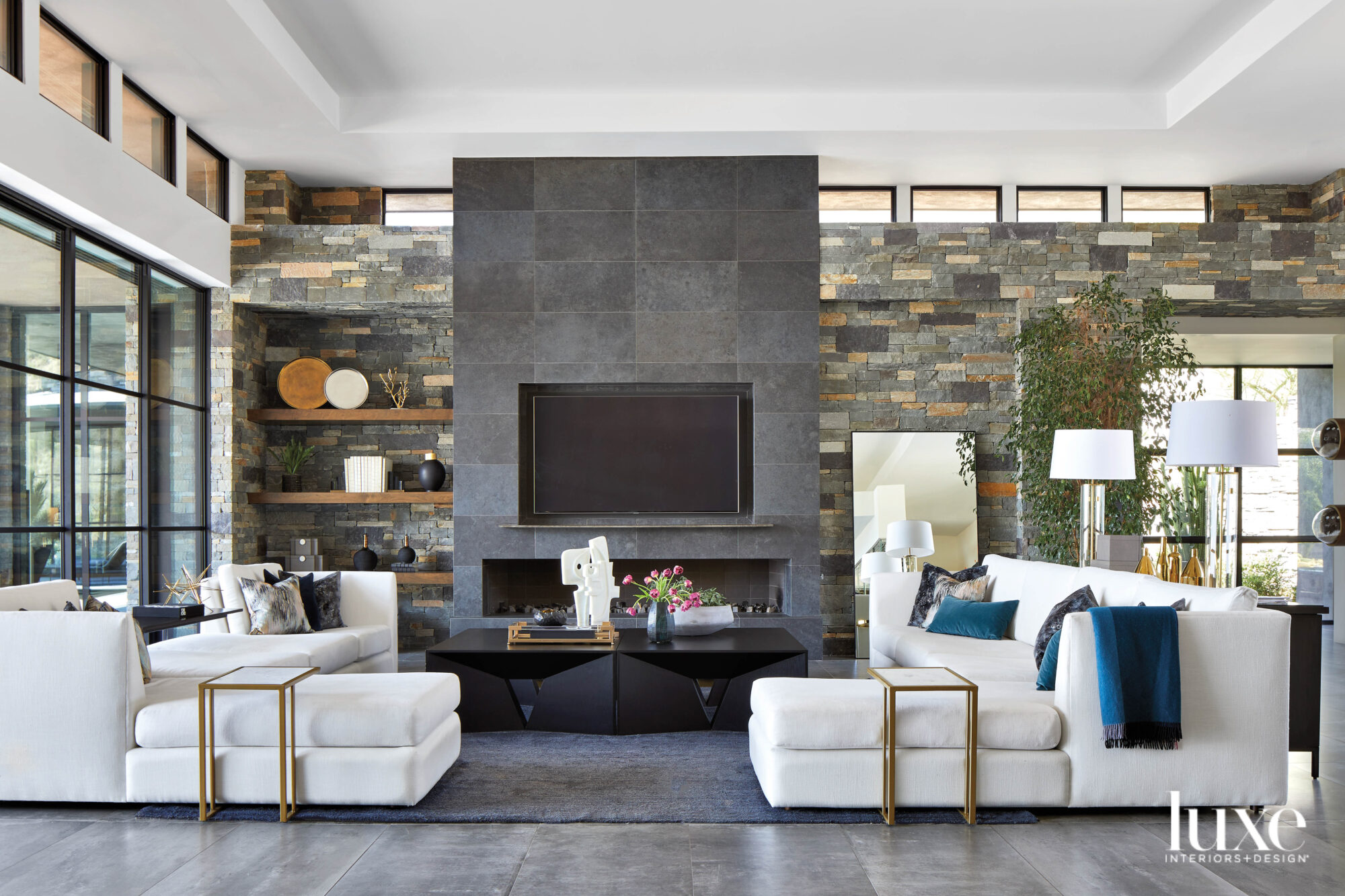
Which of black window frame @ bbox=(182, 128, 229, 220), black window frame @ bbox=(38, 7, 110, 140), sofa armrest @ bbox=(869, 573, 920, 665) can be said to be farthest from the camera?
black window frame @ bbox=(182, 128, 229, 220)

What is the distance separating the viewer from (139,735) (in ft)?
11.8

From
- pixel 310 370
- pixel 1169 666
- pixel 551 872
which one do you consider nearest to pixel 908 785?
pixel 1169 666

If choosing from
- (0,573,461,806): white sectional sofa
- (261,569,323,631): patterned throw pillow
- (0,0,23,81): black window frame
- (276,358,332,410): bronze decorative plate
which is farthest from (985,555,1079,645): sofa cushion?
(0,0,23,81): black window frame

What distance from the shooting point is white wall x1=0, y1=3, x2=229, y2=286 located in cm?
483

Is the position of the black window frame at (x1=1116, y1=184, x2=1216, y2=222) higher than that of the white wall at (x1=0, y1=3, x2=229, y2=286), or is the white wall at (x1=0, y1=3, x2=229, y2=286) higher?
the black window frame at (x1=1116, y1=184, x2=1216, y2=222)

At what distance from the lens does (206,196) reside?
705 centimetres

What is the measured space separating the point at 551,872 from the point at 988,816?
155 centimetres

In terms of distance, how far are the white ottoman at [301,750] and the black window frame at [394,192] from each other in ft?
16.8

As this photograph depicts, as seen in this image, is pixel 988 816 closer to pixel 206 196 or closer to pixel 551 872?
pixel 551 872

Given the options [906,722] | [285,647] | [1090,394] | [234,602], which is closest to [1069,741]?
[906,722]

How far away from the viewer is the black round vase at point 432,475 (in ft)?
25.1

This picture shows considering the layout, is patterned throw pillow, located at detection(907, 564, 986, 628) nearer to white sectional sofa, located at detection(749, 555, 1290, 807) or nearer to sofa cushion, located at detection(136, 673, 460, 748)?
white sectional sofa, located at detection(749, 555, 1290, 807)

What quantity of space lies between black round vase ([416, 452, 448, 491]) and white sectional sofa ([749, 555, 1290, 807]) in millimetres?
4642

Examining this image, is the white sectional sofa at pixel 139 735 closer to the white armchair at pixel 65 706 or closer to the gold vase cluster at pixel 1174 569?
the white armchair at pixel 65 706
